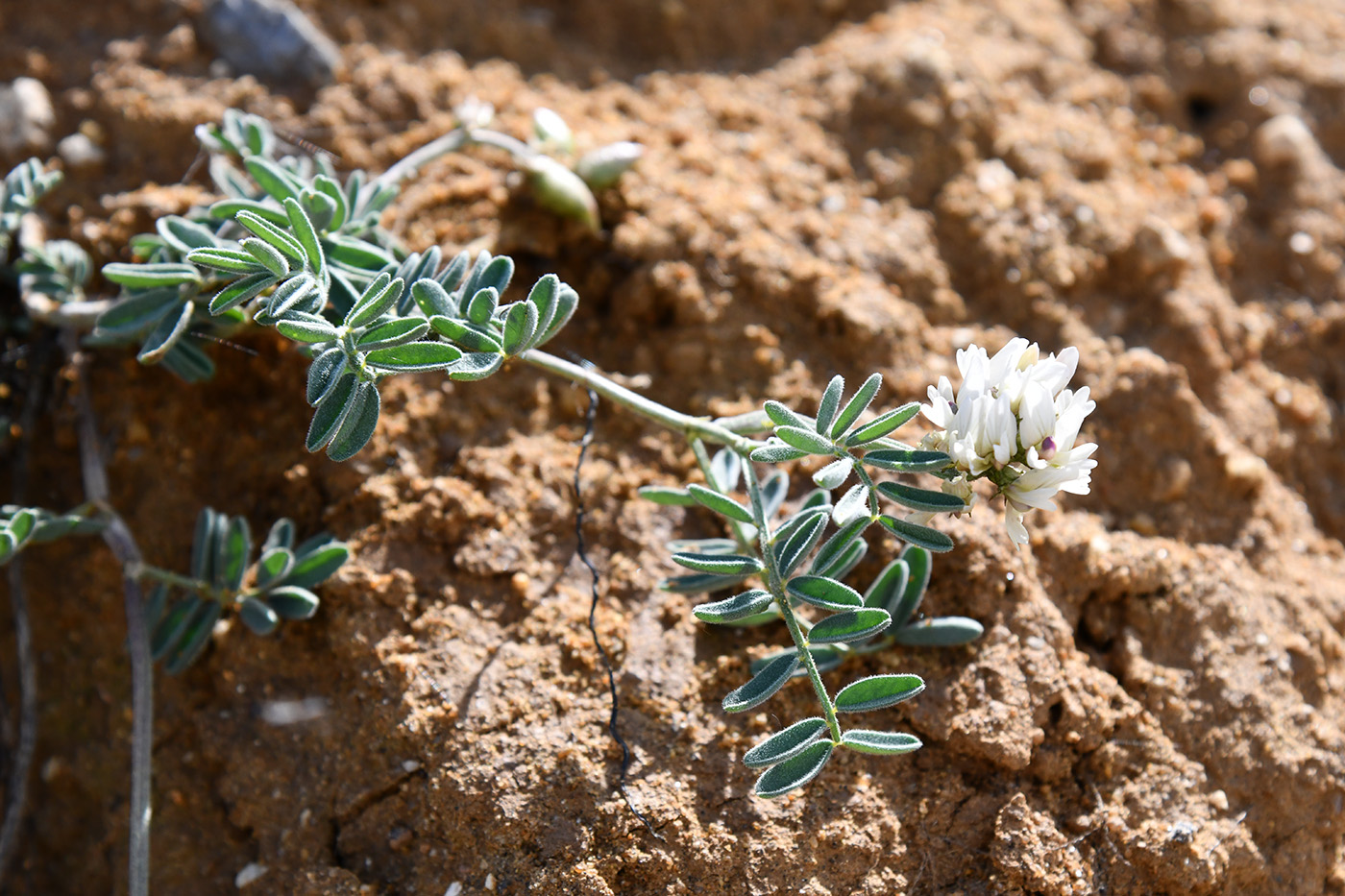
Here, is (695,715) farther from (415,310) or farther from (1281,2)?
(1281,2)

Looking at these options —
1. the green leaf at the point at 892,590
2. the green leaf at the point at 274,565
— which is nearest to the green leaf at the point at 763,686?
the green leaf at the point at 892,590

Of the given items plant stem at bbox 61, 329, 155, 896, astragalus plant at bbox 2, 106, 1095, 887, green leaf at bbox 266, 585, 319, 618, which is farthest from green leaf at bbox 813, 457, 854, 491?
plant stem at bbox 61, 329, 155, 896

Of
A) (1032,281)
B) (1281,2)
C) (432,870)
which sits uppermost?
(1281,2)

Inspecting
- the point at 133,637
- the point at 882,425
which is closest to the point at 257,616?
the point at 133,637

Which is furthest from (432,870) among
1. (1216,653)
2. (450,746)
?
(1216,653)

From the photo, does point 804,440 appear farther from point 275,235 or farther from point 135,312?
point 135,312

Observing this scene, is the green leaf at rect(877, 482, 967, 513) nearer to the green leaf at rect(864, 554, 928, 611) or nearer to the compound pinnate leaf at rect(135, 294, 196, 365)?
the green leaf at rect(864, 554, 928, 611)

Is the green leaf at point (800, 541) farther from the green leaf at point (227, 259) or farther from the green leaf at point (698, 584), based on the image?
the green leaf at point (227, 259)
